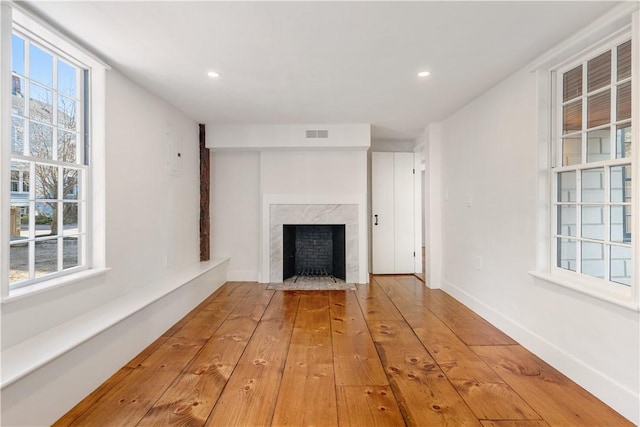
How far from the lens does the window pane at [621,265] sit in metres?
1.92

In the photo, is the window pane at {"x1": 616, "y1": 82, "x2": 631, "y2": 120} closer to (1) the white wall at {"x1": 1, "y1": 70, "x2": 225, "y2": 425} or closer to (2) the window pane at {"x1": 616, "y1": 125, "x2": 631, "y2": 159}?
(2) the window pane at {"x1": 616, "y1": 125, "x2": 631, "y2": 159}

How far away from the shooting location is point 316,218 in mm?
4695

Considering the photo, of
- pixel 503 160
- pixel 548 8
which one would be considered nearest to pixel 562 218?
pixel 503 160

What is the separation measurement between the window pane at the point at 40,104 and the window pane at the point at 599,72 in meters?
3.70

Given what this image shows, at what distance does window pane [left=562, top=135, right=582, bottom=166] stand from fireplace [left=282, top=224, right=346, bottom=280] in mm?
3143

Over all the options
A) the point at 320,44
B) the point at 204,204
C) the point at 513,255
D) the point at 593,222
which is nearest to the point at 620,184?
the point at 593,222

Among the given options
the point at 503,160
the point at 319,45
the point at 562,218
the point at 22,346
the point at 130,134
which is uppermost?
the point at 319,45

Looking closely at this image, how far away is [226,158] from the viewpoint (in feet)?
16.0

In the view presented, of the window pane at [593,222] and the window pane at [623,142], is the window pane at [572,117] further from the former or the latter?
the window pane at [593,222]

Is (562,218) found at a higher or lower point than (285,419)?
higher

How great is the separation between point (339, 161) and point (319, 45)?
2527 mm

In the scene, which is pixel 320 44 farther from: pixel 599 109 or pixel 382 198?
pixel 382 198

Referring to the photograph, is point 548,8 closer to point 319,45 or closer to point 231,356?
point 319,45

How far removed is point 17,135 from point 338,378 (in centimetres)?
253
